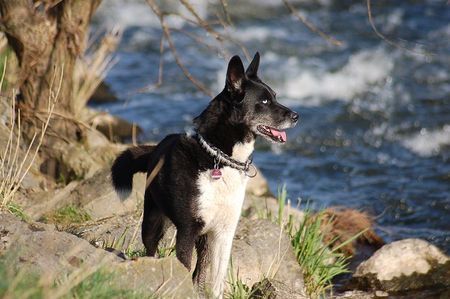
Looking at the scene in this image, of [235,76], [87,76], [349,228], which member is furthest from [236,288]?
[87,76]

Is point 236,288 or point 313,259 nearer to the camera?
point 236,288

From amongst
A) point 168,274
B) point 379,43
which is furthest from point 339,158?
point 168,274

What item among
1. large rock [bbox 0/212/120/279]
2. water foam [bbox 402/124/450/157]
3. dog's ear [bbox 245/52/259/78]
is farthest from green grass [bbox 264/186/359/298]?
water foam [bbox 402/124/450/157]

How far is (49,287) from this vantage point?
12.9 feet

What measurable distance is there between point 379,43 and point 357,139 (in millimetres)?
3546

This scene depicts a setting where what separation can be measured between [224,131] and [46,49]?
301cm

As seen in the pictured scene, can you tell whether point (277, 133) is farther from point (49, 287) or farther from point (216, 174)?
point (49, 287)

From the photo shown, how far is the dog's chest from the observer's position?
16.6 ft

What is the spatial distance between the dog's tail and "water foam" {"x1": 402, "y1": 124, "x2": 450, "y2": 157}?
5.85m

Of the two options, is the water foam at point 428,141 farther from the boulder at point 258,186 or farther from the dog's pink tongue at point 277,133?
the dog's pink tongue at point 277,133

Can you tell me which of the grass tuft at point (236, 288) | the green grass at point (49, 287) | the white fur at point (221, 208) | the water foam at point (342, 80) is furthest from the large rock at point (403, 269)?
the water foam at point (342, 80)

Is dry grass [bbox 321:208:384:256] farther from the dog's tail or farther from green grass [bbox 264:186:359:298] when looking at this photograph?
the dog's tail

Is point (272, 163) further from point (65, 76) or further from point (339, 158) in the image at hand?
point (65, 76)

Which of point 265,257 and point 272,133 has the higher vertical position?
point 272,133
